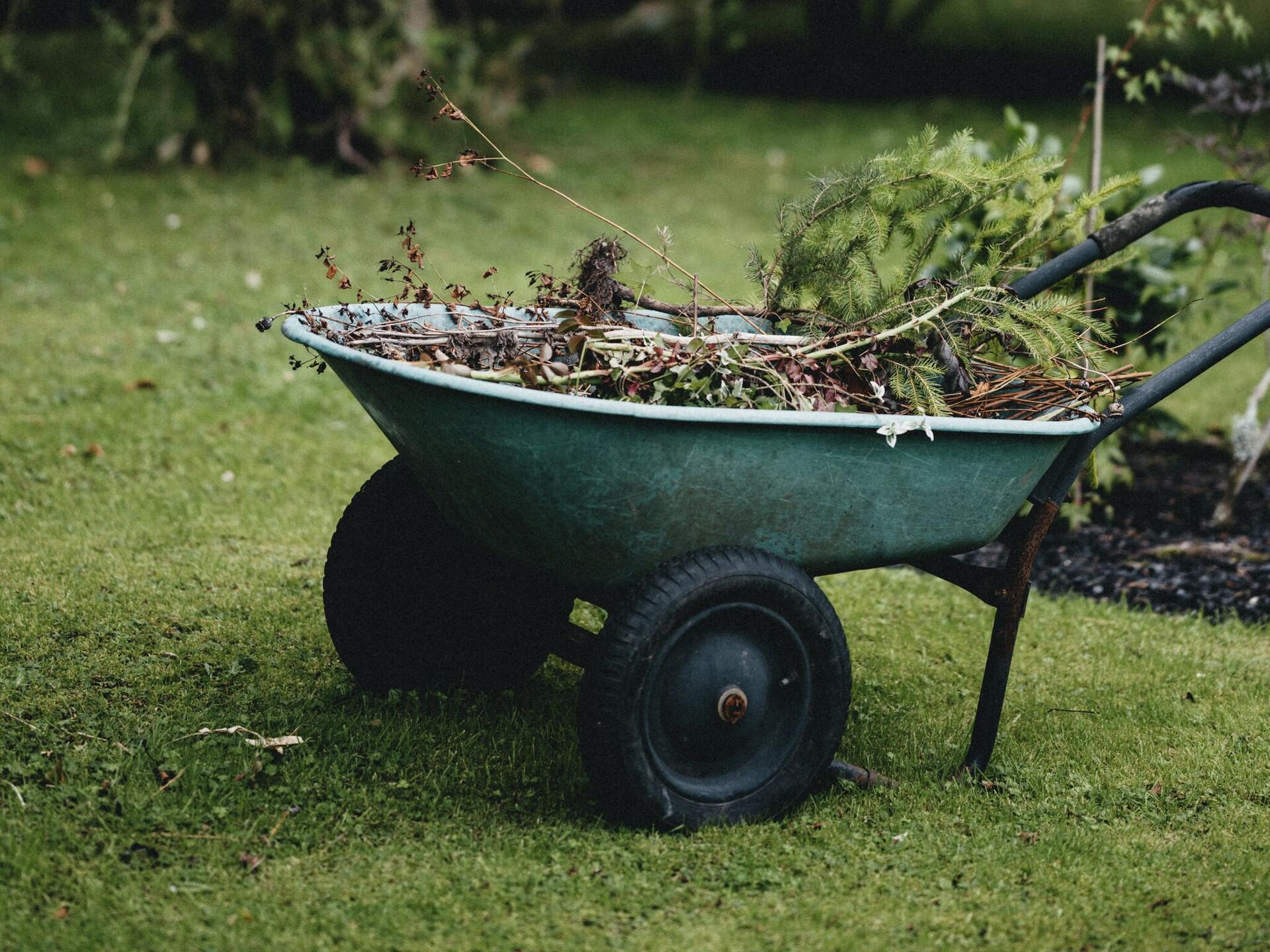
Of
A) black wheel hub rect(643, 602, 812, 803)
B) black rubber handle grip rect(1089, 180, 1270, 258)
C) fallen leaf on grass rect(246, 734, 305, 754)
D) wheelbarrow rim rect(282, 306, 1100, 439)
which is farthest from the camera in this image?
black rubber handle grip rect(1089, 180, 1270, 258)

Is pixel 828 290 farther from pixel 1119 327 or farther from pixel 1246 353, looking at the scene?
pixel 1246 353

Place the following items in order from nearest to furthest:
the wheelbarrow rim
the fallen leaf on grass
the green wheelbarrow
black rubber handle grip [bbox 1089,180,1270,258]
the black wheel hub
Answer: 1. the wheelbarrow rim
2. the green wheelbarrow
3. the black wheel hub
4. the fallen leaf on grass
5. black rubber handle grip [bbox 1089,180,1270,258]

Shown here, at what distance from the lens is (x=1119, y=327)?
15.7 feet

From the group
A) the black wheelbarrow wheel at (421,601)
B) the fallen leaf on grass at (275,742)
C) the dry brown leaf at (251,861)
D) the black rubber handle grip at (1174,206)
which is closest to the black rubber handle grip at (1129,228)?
the black rubber handle grip at (1174,206)

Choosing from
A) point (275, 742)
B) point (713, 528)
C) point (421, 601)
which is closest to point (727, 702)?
point (713, 528)

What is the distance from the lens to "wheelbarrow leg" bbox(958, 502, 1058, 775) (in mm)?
2828

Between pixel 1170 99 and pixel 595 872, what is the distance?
14923 mm

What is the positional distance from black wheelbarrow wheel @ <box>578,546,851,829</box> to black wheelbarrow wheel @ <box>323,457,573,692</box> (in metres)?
0.47

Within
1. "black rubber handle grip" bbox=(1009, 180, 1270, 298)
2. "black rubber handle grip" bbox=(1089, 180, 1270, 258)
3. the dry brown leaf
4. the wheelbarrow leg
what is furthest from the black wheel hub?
"black rubber handle grip" bbox=(1089, 180, 1270, 258)

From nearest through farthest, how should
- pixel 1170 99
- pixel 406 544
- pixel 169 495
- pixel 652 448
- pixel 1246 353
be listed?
1. pixel 652 448
2. pixel 406 544
3. pixel 169 495
4. pixel 1246 353
5. pixel 1170 99

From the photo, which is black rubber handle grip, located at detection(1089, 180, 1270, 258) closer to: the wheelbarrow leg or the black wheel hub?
the wheelbarrow leg

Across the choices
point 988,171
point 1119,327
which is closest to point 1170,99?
point 1119,327

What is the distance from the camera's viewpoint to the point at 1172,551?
450 centimetres

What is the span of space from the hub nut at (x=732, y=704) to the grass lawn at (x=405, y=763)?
0.25 meters
